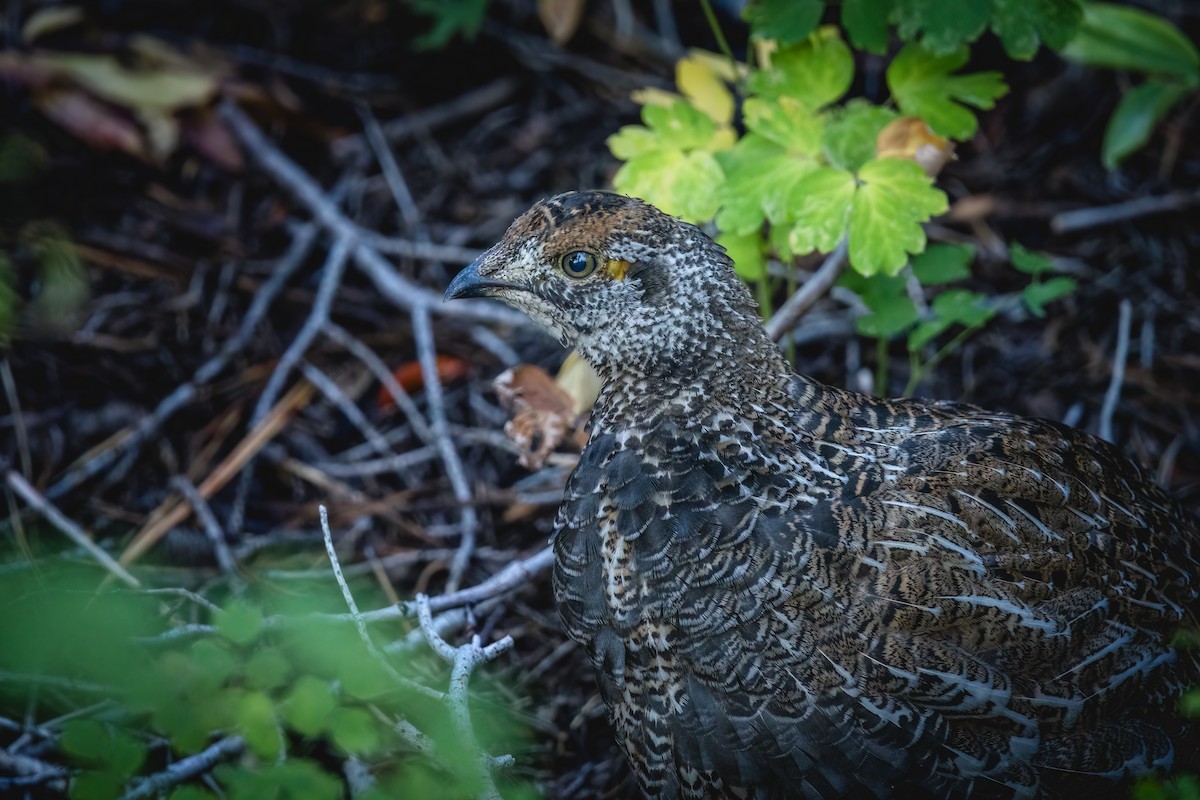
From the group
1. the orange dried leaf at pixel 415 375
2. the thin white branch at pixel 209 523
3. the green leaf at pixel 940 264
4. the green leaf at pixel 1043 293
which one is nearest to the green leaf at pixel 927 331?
the green leaf at pixel 940 264

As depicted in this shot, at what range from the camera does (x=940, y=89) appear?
3.42 m

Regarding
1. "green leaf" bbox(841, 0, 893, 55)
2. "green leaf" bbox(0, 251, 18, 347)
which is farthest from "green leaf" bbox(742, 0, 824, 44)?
"green leaf" bbox(0, 251, 18, 347)

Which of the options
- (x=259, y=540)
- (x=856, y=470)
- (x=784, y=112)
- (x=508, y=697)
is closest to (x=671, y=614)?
(x=856, y=470)

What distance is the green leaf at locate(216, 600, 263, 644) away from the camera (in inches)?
101

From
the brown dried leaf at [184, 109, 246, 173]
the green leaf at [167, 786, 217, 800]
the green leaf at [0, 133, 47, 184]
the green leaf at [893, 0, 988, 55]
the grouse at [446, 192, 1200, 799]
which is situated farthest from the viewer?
the brown dried leaf at [184, 109, 246, 173]

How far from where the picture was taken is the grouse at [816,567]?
101 inches

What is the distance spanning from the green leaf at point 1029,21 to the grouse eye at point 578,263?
1586 millimetres

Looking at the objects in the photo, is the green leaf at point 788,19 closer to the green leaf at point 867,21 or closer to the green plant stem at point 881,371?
the green leaf at point 867,21

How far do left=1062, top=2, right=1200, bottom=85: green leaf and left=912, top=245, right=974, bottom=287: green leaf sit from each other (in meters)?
1.49

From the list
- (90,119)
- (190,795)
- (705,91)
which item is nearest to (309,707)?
(190,795)

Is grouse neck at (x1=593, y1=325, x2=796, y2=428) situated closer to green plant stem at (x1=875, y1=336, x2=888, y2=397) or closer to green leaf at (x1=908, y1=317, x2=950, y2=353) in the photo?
green leaf at (x1=908, y1=317, x2=950, y2=353)

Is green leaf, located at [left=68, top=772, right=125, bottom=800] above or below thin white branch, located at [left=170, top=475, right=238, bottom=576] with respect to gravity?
above

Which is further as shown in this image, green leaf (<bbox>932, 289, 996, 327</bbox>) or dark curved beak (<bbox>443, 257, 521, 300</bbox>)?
green leaf (<bbox>932, 289, 996, 327</bbox>)

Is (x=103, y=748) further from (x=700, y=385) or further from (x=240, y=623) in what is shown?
(x=700, y=385)
